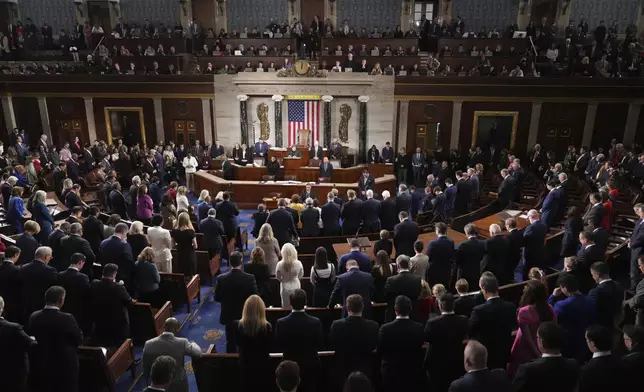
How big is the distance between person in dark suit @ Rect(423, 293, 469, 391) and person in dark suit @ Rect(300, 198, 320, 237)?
4983 millimetres

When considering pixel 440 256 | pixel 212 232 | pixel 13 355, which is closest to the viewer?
pixel 13 355

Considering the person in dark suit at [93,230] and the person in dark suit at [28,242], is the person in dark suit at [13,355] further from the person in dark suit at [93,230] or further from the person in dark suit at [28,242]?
the person in dark suit at [93,230]

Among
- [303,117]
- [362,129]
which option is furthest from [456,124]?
[303,117]

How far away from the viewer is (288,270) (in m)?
6.09

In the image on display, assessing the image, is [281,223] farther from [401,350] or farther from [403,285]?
[401,350]

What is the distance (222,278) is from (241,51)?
16.2 metres

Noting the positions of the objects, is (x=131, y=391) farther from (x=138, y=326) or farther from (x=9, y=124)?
(x=9, y=124)

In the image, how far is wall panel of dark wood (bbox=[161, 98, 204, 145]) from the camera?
62.2 ft

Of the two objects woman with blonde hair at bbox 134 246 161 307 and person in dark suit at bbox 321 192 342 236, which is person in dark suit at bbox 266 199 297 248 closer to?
person in dark suit at bbox 321 192 342 236

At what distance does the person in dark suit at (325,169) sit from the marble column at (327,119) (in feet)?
A: 9.39

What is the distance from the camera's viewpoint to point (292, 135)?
61.1 ft

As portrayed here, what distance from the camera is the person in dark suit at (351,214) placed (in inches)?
376

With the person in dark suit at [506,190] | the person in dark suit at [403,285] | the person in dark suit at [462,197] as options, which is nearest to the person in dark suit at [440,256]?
the person in dark suit at [403,285]

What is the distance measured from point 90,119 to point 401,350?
1845cm
